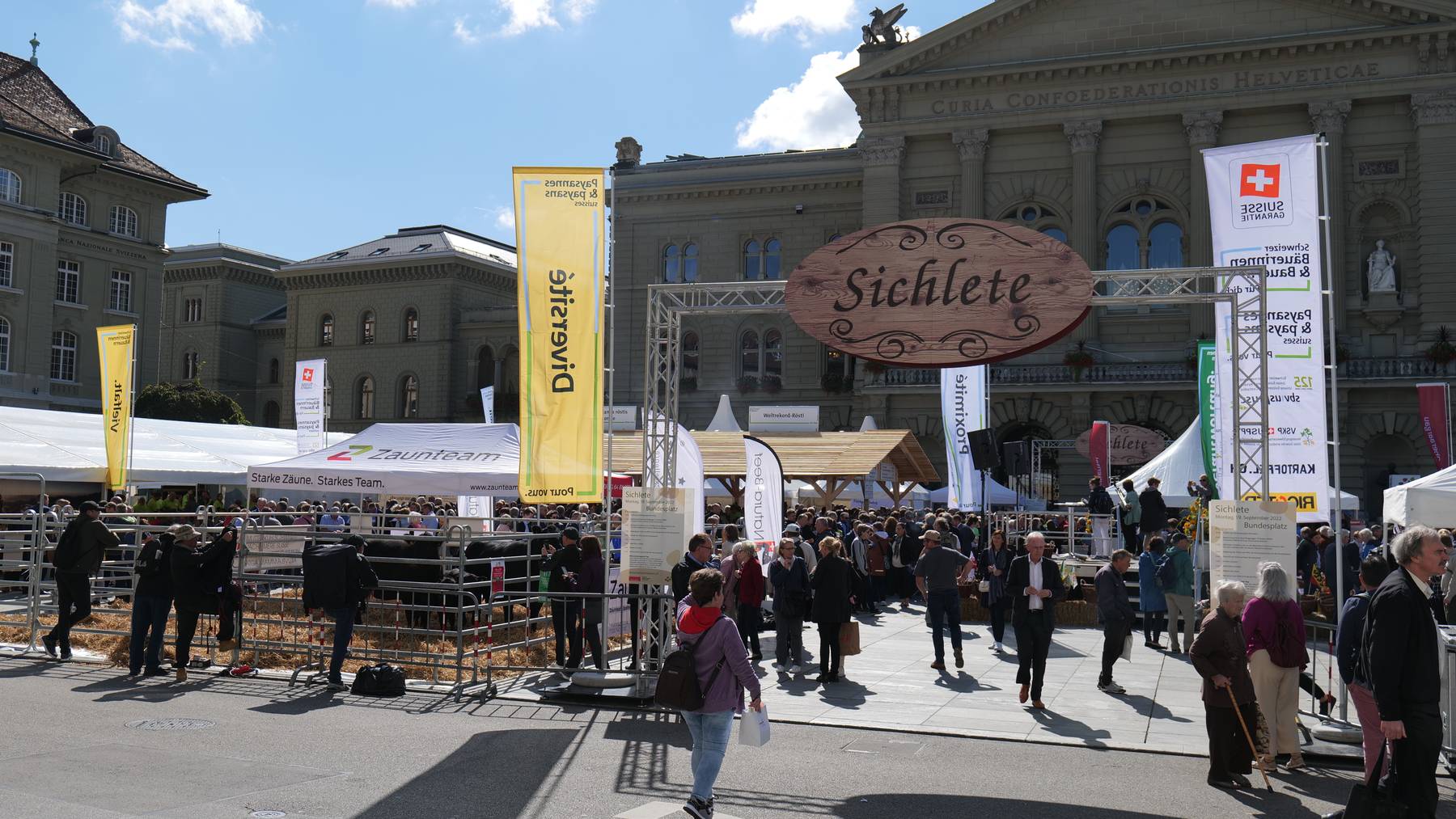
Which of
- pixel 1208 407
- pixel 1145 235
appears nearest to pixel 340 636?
pixel 1208 407

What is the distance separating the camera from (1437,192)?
42594 mm

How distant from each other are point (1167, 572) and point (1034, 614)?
561 centimetres

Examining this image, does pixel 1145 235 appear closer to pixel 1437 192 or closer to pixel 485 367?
pixel 1437 192

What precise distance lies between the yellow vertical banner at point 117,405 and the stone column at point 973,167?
3297 centimetres

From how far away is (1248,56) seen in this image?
44.6m

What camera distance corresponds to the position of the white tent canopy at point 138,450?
24661mm

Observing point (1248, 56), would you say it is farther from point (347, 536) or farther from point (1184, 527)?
point (347, 536)

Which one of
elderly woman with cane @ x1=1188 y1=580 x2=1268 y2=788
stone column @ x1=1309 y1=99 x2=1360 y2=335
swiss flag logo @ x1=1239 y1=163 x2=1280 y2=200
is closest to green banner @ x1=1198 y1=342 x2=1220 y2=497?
swiss flag logo @ x1=1239 y1=163 x2=1280 y2=200

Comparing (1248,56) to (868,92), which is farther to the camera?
(868,92)

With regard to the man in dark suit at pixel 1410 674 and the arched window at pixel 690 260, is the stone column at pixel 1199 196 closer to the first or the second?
the arched window at pixel 690 260

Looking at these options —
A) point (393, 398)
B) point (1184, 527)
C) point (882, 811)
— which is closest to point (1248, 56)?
point (1184, 527)

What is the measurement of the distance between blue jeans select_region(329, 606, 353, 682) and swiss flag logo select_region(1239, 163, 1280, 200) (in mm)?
11291

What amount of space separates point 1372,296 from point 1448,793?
39778 mm

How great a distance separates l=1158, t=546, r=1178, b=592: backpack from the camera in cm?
1692
